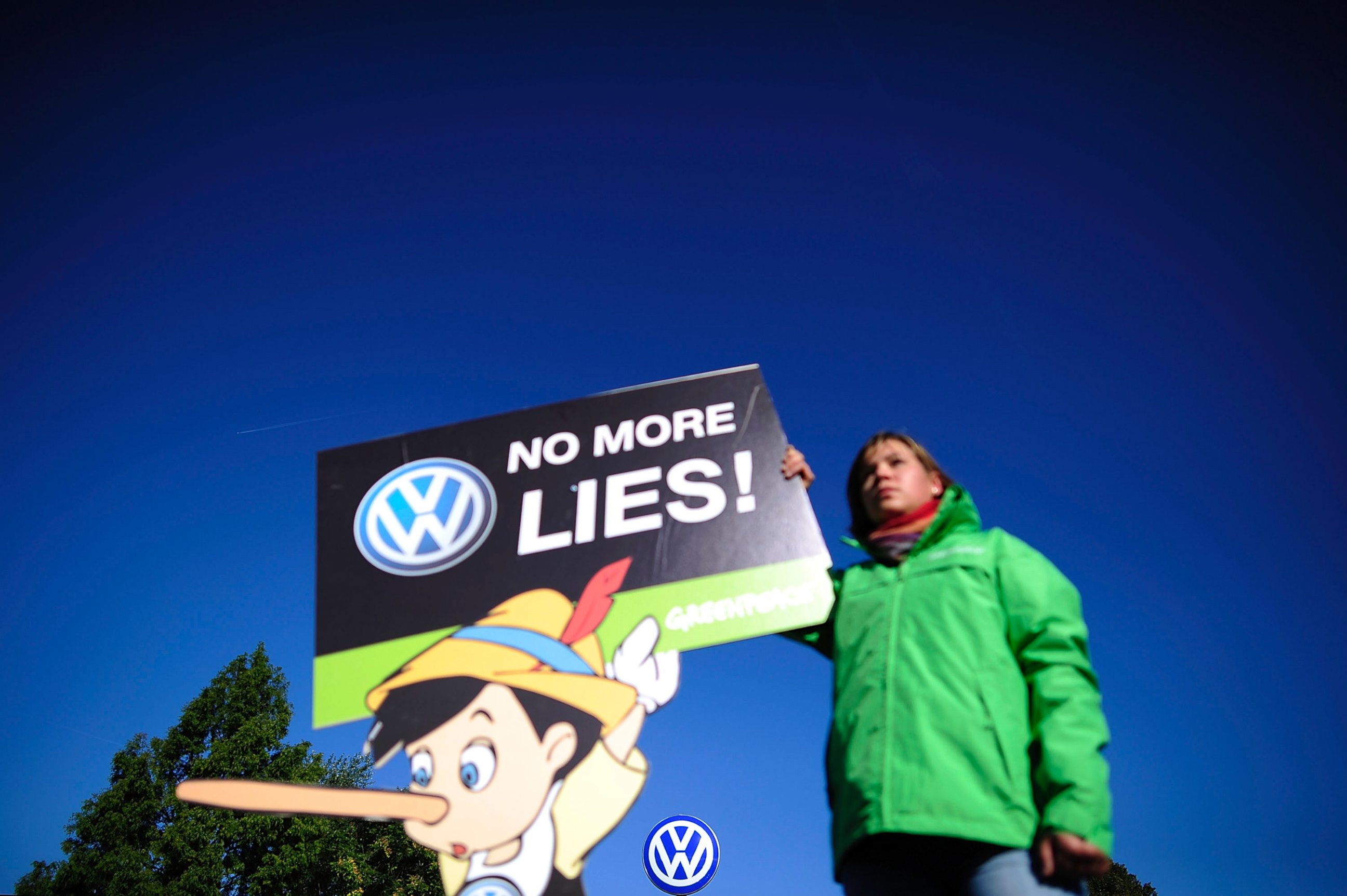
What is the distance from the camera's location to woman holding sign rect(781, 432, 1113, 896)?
1.77 meters

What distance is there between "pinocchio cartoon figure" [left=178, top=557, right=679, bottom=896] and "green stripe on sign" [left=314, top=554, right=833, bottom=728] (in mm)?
43

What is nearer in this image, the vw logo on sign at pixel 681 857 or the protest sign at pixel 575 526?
the protest sign at pixel 575 526

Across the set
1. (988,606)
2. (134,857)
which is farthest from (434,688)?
(134,857)

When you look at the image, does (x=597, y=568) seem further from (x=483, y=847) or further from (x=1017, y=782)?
(x=1017, y=782)

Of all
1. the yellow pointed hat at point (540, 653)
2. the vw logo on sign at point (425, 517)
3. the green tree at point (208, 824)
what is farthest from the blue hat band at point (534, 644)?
the green tree at point (208, 824)

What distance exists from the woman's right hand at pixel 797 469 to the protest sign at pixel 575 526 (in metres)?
0.04

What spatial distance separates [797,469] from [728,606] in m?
0.58

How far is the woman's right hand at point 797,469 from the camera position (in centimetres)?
290

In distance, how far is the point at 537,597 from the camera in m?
2.82

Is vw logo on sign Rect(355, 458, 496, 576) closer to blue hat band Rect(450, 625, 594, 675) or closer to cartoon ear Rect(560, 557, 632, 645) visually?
blue hat band Rect(450, 625, 594, 675)

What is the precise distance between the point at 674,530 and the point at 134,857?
73.9ft

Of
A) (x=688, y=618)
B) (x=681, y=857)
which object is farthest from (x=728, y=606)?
(x=681, y=857)

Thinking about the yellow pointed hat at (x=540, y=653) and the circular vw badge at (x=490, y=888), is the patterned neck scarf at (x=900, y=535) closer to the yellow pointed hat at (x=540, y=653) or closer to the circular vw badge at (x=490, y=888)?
the yellow pointed hat at (x=540, y=653)

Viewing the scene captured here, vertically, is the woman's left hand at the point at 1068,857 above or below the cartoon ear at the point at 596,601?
below
